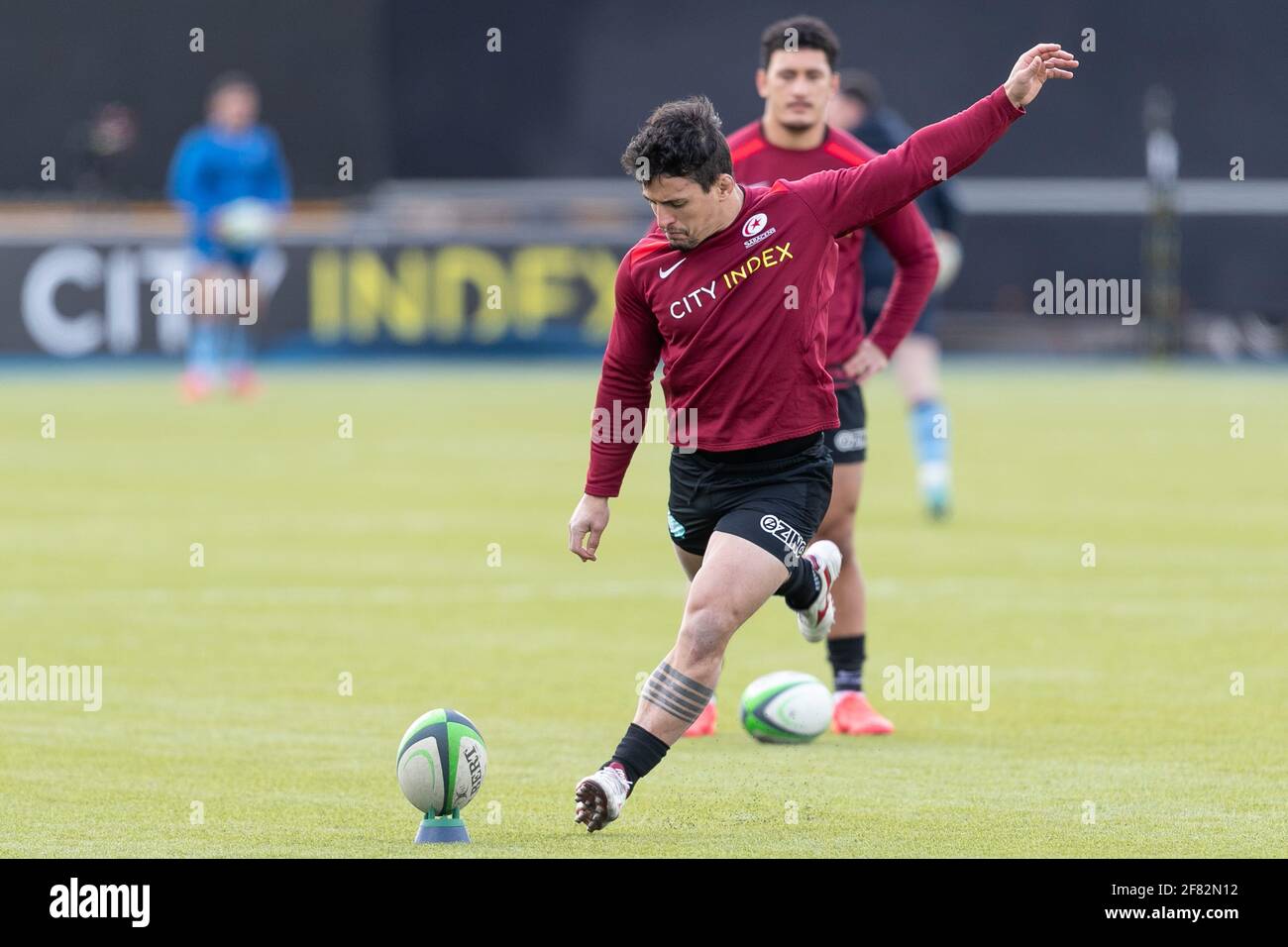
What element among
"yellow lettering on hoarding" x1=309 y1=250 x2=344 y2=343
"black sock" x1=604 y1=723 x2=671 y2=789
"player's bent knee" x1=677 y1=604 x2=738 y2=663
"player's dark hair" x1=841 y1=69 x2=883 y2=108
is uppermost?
"player's dark hair" x1=841 y1=69 x2=883 y2=108

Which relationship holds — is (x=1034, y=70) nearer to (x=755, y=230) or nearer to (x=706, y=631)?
(x=755, y=230)

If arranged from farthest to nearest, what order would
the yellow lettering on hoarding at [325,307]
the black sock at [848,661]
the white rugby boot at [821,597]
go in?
the yellow lettering on hoarding at [325,307]
the black sock at [848,661]
the white rugby boot at [821,597]

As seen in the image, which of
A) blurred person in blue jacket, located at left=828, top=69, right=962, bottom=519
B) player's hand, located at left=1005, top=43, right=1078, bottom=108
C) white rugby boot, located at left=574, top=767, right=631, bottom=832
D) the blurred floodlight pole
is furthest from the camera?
the blurred floodlight pole

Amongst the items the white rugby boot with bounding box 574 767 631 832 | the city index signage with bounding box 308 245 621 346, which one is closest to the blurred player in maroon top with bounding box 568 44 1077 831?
the white rugby boot with bounding box 574 767 631 832

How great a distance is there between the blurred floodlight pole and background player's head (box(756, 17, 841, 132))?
24155 mm

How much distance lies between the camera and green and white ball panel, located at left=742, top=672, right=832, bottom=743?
29.4 feet

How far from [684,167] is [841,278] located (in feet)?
7.28

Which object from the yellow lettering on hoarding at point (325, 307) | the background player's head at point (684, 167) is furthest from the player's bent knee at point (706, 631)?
the yellow lettering on hoarding at point (325, 307)

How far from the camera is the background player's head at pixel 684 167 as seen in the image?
285 inches

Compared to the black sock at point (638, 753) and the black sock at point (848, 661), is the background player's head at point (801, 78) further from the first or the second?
the black sock at point (638, 753)

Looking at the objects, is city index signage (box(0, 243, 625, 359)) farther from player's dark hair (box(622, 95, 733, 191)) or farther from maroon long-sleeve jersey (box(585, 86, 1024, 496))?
player's dark hair (box(622, 95, 733, 191))

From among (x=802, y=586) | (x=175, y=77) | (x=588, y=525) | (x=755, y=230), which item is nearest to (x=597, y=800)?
(x=588, y=525)

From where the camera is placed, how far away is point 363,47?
34.4m
